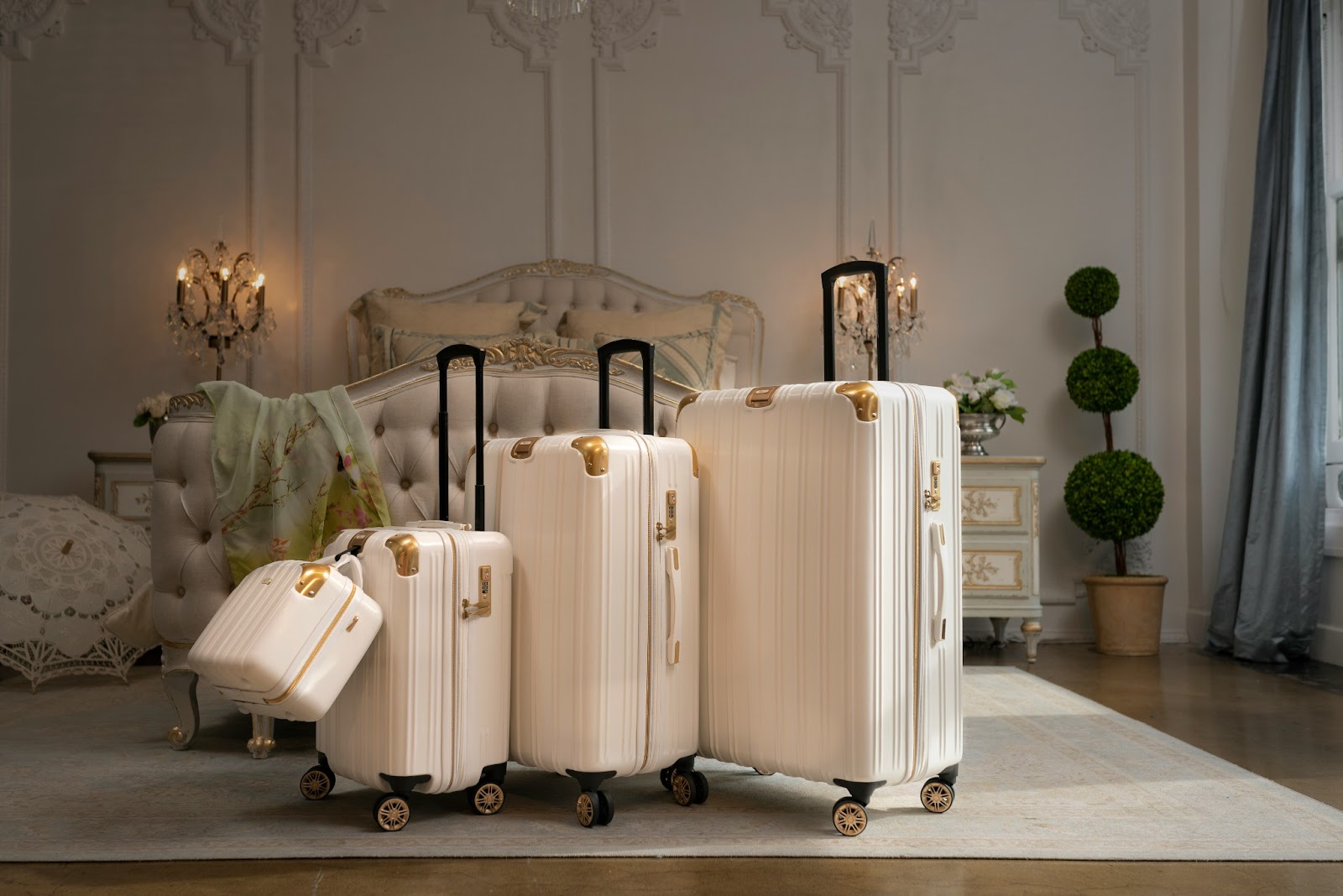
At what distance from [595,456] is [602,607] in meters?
0.26

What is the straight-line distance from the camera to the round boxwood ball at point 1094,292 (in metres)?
4.97

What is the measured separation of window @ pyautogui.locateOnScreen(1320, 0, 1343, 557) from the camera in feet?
14.8

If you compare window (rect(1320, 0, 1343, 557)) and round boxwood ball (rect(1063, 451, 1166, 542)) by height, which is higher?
window (rect(1320, 0, 1343, 557))

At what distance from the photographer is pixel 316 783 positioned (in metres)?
2.13

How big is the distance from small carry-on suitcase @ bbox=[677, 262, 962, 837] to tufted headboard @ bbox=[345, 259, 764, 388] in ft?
10.3

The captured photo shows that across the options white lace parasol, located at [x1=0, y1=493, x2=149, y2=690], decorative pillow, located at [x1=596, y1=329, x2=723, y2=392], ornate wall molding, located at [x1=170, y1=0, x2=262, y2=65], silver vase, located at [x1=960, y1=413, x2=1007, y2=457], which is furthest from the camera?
ornate wall molding, located at [x1=170, y1=0, x2=262, y2=65]

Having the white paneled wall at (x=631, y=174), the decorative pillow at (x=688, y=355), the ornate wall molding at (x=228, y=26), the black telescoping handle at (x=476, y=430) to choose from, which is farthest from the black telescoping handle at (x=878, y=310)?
the ornate wall molding at (x=228, y=26)

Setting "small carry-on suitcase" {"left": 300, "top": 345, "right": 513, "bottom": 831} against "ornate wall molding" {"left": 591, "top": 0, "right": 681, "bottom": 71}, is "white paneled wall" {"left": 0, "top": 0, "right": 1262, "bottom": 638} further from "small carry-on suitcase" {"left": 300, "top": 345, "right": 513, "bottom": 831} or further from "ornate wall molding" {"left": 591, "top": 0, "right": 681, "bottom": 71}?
"small carry-on suitcase" {"left": 300, "top": 345, "right": 513, "bottom": 831}

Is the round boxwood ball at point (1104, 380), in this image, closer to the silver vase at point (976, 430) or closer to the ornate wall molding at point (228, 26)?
the silver vase at point (976, 430)

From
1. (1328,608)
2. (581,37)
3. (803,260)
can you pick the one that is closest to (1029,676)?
(1328,608)

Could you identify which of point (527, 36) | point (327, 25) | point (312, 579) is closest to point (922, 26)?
point (527, 36)

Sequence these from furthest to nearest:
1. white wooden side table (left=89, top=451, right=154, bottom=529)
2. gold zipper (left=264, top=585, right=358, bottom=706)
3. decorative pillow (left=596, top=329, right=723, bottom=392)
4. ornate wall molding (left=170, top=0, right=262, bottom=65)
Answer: ornate wall molding (left=170, top=0, right=262, bottom=65) < white wooden side table (left=89, top=451, right=154, bottom=529) < decorative pillow (left=596, top=329, right=723, bottom=392) < gold zipper (left=264, top=585, right=358, bottom=706)

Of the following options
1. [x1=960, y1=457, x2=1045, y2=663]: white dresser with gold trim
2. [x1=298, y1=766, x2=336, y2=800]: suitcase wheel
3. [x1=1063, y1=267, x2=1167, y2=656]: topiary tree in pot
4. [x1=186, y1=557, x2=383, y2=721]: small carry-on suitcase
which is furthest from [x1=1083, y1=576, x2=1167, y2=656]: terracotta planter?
[x1=186, y1=557, x2=383, y2=721]: small carry-on suitcase

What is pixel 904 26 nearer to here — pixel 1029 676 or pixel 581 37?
pixel 581 37
